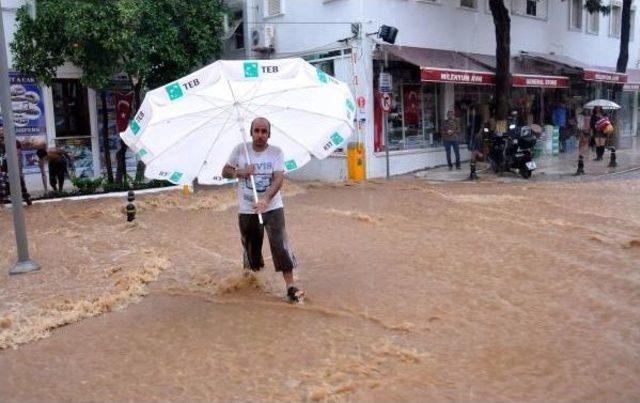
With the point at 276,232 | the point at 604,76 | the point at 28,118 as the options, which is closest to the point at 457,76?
the point at 604,76

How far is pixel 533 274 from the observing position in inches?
276

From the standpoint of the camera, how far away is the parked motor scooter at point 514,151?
52.7 feet

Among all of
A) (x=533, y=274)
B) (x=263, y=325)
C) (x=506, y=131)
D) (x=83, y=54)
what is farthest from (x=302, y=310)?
(x=506, y=131)

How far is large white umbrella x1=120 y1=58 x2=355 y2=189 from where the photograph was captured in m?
5.85

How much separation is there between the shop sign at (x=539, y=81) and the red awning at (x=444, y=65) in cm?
86

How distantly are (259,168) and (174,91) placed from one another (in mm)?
1032

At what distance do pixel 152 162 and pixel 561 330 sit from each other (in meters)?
3.90

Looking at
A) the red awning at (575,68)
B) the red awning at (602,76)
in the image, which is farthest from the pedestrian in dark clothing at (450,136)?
the red awning at (602,76)

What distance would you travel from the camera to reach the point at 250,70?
5926 mm

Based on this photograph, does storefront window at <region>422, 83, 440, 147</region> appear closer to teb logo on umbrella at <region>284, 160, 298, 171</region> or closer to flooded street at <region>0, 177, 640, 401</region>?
flooded street at <region>0, 177, 640, 401</region>

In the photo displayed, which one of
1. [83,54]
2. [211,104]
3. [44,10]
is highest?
[44,10]

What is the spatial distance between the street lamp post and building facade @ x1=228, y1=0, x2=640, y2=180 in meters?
9.67

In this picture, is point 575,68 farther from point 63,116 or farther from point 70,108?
point 63,116

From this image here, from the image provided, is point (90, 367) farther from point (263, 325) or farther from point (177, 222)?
point (177, 222)
